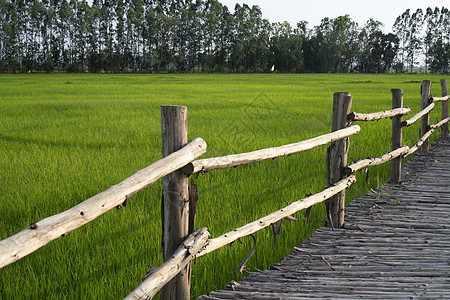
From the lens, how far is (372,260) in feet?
10.9

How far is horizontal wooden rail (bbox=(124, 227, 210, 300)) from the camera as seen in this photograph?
6.77 ft

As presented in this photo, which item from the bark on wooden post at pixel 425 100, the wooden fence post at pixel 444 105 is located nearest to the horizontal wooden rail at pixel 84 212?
the bark on wooden post at pixel 425 100

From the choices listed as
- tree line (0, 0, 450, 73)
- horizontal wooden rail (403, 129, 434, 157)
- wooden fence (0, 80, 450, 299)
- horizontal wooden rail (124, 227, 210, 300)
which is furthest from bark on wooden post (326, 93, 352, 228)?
tree line (0, 0, 450, 73)

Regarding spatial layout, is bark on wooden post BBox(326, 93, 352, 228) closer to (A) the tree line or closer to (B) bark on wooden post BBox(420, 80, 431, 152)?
(B) bark on wooden post BBox(420, 80, 431, 152)

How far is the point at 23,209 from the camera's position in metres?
4.41

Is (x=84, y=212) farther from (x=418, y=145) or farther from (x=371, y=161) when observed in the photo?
(x=418, y=145)

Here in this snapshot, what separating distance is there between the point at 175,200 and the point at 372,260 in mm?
1832

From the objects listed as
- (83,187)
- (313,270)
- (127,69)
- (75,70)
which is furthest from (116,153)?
(127,69)

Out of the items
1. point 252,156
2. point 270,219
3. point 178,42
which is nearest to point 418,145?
point 270,219

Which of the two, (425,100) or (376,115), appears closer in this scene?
(376,115)

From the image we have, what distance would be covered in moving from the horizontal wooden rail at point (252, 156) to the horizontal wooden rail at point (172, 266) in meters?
0.40

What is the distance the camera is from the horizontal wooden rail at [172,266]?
81.2 inches

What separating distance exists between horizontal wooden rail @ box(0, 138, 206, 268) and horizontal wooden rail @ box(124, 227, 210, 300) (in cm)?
44

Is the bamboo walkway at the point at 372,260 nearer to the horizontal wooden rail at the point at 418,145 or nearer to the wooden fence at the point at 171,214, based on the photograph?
the wooden fence at the point at 171,214
